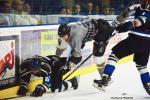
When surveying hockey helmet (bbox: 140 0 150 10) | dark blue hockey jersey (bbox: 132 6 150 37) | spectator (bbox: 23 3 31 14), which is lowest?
dark blue hockey jersey (bbox: 132 6 150 37)

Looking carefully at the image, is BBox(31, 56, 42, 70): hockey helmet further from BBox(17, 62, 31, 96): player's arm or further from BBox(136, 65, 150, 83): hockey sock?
BBox(136, 65, 150, 83): hockey sock

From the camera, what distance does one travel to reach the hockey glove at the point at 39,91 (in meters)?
3.94

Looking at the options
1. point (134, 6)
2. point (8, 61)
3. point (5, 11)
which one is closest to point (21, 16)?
point (5, 11)

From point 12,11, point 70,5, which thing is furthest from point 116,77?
point 12,11

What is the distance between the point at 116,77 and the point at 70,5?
0.86 meters

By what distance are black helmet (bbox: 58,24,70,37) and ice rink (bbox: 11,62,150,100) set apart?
48cm

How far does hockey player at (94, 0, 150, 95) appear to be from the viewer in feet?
13.4

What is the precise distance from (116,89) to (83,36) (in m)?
0.65

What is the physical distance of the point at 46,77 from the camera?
4.01 metres

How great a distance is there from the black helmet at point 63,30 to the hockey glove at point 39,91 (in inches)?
20.1

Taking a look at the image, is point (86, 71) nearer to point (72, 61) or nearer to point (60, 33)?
point (72, 61)

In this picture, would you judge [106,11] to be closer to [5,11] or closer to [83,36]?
[83,36]

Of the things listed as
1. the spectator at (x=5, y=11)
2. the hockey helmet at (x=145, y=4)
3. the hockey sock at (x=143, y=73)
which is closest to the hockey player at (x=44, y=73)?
the spectator at (x=5, y=11)

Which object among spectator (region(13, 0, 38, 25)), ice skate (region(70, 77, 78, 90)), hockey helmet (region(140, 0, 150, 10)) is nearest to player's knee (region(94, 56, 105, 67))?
ice skate (region(70, 77, 78, 90))
